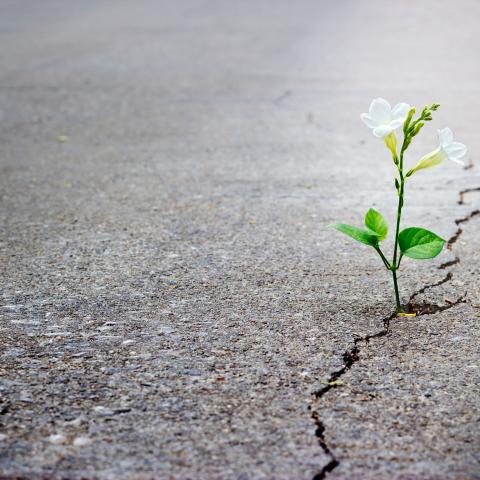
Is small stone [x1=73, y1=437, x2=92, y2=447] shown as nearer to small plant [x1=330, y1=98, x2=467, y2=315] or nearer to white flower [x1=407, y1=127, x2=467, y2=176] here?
small plant [x1=330, y1=98, x2=467, y2=315]

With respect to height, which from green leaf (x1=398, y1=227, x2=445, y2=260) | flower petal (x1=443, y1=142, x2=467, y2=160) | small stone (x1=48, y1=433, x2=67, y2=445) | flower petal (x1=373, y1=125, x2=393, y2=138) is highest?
flower petal (x1=373, y1=125, x2=393, y2=138)

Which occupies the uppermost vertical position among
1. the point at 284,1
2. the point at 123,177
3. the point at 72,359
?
the point at 72,359

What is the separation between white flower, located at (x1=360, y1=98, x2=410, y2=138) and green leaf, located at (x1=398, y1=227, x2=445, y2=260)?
399mm

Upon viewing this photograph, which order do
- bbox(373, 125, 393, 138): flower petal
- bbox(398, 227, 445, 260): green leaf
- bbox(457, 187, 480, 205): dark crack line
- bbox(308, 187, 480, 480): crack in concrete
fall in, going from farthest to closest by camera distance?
bbox(457, 187, 480, 205): dark crack line → bbox(398, 227, 445, 260): green leaf → bbox(373, 125, 393, 138): flower petal → bbox(308, 187, 480, 480): crack in concrete

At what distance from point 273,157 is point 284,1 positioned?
10.9 m

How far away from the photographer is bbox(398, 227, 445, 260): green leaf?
329 cm

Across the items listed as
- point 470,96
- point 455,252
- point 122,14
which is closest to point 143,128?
point 470,96

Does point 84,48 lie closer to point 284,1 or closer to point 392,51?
point 392,51

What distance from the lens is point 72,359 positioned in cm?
303

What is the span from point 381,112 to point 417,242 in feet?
1.68

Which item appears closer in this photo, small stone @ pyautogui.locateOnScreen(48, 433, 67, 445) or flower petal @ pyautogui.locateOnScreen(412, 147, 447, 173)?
small stone @ pyautogui.locateOnScreen(48, 433, 67, 445)

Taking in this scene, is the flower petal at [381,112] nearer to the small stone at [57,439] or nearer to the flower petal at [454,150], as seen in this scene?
the flower petal at [454,150]

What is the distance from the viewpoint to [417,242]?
3324 millimetres

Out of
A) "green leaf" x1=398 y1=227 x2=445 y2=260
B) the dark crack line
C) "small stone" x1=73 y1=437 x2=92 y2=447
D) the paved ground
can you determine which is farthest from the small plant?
the dark crack line
